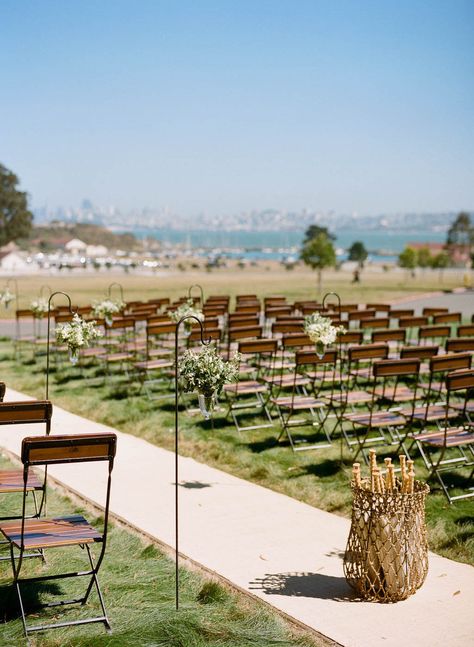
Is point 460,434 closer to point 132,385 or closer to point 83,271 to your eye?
point 132,385

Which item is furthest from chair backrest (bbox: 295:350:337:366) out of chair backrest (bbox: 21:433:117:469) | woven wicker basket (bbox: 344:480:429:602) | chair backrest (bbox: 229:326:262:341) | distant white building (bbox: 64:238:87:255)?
distant white building (bbox: 64:238:87:255)

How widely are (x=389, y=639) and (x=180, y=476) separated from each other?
4169mm

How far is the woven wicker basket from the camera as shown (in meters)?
5.84

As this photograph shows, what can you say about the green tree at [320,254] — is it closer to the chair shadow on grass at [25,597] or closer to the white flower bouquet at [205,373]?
the white flower bouquet at [205,373]

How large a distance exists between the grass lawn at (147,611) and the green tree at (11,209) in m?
100

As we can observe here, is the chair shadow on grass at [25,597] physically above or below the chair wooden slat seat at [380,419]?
below

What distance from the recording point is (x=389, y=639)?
209 inches

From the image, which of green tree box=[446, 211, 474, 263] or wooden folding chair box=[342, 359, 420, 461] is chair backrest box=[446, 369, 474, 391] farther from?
green tree box=[446, 211, 474, 263]

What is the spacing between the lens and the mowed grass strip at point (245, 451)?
25.3 feet

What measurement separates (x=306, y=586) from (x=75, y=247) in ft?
598

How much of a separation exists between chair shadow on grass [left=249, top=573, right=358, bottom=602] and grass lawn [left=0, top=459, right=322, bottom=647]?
10.7 inches

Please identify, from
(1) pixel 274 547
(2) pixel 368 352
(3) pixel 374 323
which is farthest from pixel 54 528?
(3) pixel 374 323

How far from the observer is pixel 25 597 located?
593 centimetres

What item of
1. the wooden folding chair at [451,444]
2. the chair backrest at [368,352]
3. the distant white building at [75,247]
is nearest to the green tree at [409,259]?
the wooden folding chair at [451,444]
